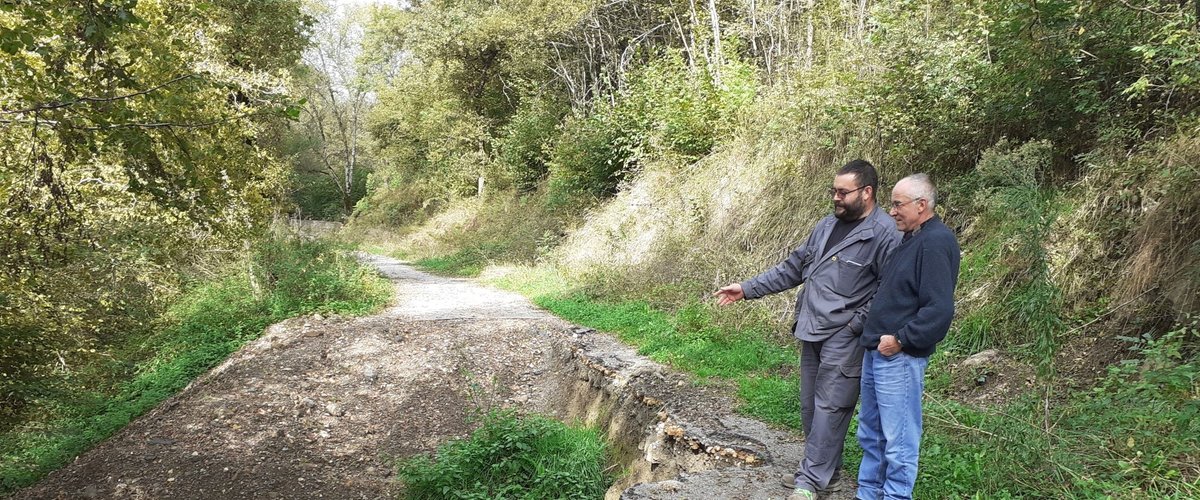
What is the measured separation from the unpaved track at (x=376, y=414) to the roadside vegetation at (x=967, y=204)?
1.95 ft

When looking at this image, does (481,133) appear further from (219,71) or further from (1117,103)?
(1117,103)

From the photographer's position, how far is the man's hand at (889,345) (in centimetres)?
263

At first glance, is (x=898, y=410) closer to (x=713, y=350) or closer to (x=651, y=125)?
(x=713, y=350)

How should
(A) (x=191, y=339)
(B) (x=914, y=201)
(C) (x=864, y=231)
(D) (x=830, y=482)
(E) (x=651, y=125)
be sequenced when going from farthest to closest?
(E) (x=651, y=125) → (A) (x=191, y=339) → (D) (x=830, y=482) → (C) (x=864, y=231) → (B) (x=914, y=201)

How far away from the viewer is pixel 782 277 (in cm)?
345

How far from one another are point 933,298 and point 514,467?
3.38 metres

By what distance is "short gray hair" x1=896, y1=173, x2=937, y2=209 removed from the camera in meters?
2.70

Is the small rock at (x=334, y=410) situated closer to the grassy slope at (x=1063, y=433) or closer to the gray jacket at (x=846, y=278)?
the grassy slope at (x=1063, y=433)

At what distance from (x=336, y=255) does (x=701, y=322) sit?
7871 millimetres

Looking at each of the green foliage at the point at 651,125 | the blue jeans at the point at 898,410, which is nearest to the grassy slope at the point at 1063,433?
the blue jeans at the point at 898,410

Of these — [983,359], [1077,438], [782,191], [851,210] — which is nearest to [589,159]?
[782,191]

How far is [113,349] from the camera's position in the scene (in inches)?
299

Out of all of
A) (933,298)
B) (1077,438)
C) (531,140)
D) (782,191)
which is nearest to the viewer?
(933,298)

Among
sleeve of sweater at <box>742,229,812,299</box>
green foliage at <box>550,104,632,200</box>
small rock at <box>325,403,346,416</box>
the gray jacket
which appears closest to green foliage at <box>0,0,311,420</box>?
small rock at <box>325,403,346,416</box>
